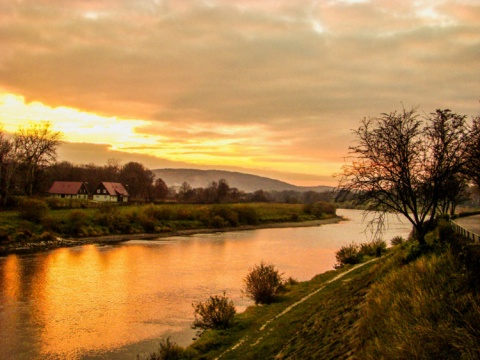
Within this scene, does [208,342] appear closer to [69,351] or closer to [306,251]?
[69,351]

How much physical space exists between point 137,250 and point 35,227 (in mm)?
17348

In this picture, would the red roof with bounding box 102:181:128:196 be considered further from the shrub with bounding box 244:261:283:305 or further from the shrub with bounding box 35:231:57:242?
the shrub with bounding box 244:261:283:305

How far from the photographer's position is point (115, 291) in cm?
2553

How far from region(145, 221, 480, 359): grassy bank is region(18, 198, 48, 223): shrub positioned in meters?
46.0

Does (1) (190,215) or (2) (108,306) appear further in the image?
(1) (190,215)

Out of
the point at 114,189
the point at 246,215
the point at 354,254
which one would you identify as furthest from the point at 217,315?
the point at 114,189

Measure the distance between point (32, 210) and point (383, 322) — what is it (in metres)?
55.9

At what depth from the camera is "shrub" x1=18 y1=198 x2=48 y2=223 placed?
2131 inches

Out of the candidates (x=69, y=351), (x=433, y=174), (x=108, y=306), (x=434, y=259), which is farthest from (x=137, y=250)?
(x=434, y=259)

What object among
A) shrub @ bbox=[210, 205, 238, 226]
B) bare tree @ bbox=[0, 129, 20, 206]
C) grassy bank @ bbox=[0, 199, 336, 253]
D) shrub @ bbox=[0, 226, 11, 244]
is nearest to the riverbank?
grassy bank @ bbox=[0, 199, 336, 253]

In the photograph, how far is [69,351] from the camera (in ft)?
50.9

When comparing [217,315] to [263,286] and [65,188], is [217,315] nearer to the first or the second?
[263,286]

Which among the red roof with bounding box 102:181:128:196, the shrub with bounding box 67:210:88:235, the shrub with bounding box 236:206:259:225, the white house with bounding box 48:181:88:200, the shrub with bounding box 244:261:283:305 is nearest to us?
the shrub with bounding box 244:261:283:305

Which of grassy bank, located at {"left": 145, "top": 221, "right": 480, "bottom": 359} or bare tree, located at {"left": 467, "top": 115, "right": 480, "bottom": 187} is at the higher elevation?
bare tree, located at {"left": 467, "top": 115, "right": 480, "bottom": 187}
